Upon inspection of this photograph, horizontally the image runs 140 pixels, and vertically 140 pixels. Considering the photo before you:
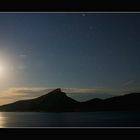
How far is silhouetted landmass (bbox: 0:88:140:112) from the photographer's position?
2.41 m

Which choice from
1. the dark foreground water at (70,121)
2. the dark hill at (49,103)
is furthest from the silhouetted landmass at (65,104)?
the dark foreground water at (70,121)

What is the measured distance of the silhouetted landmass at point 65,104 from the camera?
95.0 inches

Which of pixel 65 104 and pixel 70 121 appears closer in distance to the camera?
pixel 70 121

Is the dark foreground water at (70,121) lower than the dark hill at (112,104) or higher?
lower

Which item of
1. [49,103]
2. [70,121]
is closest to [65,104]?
[49,103]

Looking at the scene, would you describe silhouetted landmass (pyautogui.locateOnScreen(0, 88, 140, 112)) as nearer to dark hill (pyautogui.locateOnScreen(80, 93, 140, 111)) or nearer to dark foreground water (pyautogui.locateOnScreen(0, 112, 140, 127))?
dark hill (pyautogui.locateOnScreen(80, 93, 140, 111))

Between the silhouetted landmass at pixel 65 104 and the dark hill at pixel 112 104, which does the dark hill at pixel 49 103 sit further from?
the dark hill at pixel 112 104

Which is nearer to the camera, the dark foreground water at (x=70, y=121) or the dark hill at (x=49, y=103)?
the dark foreground water at (x=70, y=121)

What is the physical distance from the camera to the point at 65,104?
2.47 m

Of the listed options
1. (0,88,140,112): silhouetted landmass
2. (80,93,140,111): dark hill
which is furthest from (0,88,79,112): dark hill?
(80,93,140,111): dark hill

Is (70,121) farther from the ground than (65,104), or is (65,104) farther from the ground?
(65,104)

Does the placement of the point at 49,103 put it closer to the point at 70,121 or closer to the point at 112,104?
the point at 70,121
